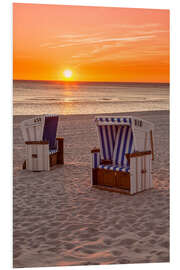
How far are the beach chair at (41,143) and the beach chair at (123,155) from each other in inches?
76.9

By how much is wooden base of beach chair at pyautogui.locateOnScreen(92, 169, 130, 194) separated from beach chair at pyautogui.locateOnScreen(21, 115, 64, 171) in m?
1.98

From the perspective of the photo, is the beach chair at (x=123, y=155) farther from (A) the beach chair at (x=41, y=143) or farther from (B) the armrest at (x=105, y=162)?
(A) the beach chair at (x=41, y=143)

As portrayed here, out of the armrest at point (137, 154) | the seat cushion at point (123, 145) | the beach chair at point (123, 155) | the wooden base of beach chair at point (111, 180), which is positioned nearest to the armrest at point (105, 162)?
the beach chair at point (123, 155)

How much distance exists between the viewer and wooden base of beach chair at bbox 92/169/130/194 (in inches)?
280

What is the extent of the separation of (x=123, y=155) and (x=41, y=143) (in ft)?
7.92

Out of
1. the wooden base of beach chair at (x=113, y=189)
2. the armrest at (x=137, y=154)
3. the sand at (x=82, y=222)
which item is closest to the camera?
the sand at (x=82, y=222)

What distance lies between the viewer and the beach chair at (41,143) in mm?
9117

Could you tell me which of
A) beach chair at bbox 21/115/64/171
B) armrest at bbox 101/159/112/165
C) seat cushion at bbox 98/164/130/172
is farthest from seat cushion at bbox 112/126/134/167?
beach chair at bbox 21/115/64/171

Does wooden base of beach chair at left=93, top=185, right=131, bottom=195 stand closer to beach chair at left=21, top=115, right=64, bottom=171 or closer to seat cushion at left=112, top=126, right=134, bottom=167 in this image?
seat cushion at left=112, top=126, right=134, bottom=167

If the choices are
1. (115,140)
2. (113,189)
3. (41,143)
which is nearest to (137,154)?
(115,140)

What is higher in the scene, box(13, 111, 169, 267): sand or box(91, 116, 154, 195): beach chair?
box(91, 116, 154, 195): beach chair

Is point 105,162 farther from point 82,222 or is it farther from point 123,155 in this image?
point 82,222

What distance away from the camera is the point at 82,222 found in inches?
219
